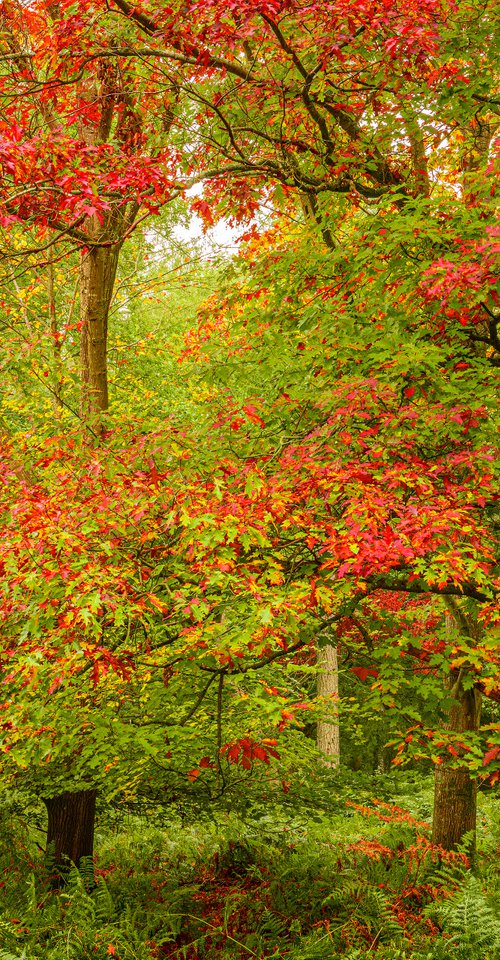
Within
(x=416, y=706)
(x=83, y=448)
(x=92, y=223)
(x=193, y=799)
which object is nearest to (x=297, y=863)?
(x=193, y=799)

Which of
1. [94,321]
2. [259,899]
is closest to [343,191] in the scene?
[94,321]

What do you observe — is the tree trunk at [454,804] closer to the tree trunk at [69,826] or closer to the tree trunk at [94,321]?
the tree trunk at [69,826]

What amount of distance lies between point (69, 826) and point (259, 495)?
18.3 feet

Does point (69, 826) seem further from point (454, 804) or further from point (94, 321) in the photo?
point (94, 321)

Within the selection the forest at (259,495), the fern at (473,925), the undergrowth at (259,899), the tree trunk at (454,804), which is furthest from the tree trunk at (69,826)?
the fern at (473,925)

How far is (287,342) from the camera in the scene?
6578mm

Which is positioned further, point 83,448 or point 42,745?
point 83,448

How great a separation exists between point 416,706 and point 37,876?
4.67 metres

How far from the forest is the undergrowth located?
0.04 metres

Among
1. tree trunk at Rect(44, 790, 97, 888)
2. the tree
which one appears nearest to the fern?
the tree

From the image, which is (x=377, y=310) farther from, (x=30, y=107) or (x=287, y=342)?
(x=30, y=107)

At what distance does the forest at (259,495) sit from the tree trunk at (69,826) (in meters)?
0.04

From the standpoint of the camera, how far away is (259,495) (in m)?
4.47

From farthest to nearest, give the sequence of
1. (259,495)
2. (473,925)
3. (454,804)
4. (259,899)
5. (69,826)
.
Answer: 1. (69,826)
2. (454,804)
3. (259,899)
4. (473,925)
5. (259,495)
